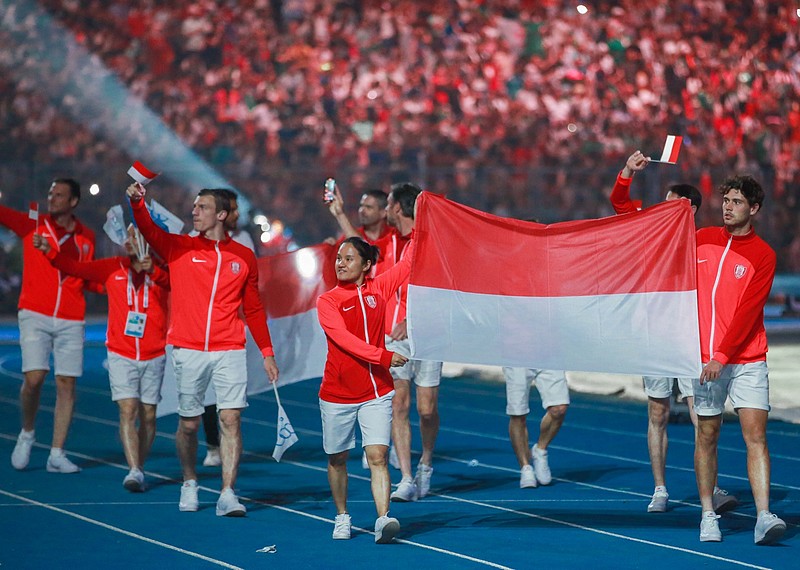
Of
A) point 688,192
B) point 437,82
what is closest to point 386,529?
point 688,192

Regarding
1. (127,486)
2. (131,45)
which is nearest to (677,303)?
(127,486)

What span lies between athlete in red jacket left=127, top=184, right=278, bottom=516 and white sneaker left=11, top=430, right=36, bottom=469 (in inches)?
82.3

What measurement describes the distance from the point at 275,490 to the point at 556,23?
19815 millimetres

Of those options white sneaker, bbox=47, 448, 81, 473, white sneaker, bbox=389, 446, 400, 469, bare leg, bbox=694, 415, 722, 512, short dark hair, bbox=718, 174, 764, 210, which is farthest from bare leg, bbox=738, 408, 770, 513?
white sneaker, bbox=47, 448, 81, 473

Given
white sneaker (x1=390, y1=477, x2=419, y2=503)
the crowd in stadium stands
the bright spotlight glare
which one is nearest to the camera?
white sneaker (x1=390, y1=477, x2=419, y2=503)

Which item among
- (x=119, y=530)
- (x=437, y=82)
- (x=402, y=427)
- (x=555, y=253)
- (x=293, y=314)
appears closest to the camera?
(x=119, y=530)

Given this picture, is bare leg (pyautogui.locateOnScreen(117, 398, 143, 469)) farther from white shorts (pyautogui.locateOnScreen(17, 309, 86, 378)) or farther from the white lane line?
white shorts (pyautogui.locateOnScreen(17, 309, 86, 378))

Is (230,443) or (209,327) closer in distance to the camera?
(209,327)

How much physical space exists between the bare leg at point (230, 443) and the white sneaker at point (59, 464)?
6.60 feet

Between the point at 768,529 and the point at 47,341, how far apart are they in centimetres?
545

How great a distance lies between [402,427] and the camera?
838cm

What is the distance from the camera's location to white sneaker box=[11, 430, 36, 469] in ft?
30.8

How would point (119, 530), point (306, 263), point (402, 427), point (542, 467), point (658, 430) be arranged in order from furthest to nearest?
point (306, 263), point (542, 467), point (402, 427), point (658, 430), point (119, 530)

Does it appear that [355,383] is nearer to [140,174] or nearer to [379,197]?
[140,174]
